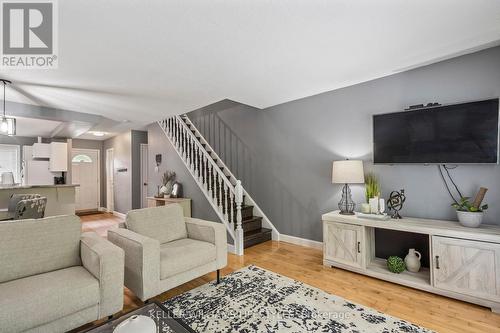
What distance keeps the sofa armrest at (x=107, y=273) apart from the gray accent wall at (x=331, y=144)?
9.13 ft

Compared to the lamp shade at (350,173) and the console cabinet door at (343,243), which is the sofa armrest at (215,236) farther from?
the lamp shade at (350,173)

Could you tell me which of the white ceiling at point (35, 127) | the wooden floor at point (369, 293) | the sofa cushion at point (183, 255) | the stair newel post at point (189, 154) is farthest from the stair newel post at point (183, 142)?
the white ceiling at point (35, 127)

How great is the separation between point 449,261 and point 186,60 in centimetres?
326

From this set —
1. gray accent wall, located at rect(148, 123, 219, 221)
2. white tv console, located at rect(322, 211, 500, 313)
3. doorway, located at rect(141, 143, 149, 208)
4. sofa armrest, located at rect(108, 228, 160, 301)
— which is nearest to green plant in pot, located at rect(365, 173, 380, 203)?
white tv console, located at rect(322, 211, 500, 313)

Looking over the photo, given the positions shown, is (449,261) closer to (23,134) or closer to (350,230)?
(350,230)

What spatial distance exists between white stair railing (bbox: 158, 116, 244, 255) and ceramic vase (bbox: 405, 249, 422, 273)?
2.09m

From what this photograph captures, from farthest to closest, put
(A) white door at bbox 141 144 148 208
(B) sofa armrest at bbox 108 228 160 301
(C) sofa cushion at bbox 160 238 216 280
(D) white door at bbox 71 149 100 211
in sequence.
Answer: (D) white door at bbox 71 149 100 211
(A) white door at bbox 141 144 148 208
(C) sofa cushion at bbox 160 238 216 280
(B) sofa armrest at bbox 108 228 160 301

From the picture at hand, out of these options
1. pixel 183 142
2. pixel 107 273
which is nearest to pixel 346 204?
pixel 107 273

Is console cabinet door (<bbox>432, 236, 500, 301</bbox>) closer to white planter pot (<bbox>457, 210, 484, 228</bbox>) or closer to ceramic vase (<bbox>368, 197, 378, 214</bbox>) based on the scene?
white planter pot (<bbox>457, 210, 484, 228</bbox>)

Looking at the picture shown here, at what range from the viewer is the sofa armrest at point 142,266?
1961mm

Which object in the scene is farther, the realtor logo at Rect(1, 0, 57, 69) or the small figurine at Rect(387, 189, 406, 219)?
the small figurine at Rect(387, 189, 406, 219)

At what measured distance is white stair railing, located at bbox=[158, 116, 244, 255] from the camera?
3637mm

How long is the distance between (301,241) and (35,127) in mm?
6813

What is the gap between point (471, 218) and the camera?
87.9 inches
